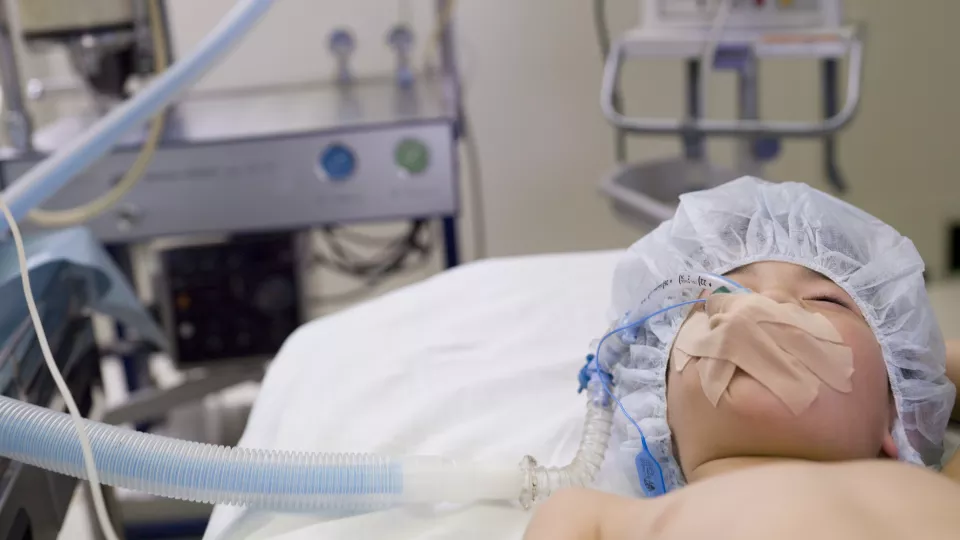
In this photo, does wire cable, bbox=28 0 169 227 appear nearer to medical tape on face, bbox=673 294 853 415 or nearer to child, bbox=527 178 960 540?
child, bbox=527 178 960 540

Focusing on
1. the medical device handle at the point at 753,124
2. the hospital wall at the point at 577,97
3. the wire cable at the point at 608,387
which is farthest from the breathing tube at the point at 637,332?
the hospital wall at the point at 577,97

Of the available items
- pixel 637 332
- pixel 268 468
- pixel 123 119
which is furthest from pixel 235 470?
pixel 123 119

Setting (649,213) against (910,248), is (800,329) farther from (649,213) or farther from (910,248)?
(649,213)

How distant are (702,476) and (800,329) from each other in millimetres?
166

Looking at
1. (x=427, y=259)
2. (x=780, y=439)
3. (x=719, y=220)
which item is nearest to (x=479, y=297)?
(x=719, y=220)

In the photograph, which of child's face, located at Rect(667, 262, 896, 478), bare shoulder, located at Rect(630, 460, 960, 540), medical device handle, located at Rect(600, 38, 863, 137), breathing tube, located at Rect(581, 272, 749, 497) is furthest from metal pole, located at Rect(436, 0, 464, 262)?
bare shoulder, located at Rect(630, 460, 960, 540)

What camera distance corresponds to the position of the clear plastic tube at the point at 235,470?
0.72 metres

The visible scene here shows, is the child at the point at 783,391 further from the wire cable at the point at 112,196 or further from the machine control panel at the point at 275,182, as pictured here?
the wire cable at the point at 112,196

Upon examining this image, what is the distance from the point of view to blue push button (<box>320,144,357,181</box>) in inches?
60.2

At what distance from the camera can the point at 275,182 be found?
5.06ft

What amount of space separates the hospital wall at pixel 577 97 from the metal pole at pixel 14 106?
2.31 ft

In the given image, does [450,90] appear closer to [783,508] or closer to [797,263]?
[797,263]

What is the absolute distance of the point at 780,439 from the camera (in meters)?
0.75

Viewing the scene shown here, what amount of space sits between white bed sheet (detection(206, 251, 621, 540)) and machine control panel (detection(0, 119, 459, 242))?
0.33 m
